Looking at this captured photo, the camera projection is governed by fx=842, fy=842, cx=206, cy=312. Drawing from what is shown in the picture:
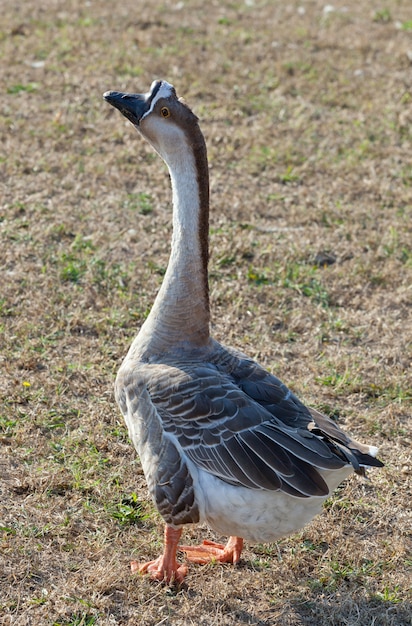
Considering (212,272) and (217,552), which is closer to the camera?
(217,552)

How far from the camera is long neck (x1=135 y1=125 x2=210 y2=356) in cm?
372

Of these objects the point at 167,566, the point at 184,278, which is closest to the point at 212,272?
the point at 184,278

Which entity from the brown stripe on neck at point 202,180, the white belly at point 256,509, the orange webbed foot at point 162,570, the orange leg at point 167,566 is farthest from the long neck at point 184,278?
the orange webbed foot at point 162,570

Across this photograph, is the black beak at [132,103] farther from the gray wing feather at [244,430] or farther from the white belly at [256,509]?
the white belly at [256,509]

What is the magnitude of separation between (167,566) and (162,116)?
1955 millimetres

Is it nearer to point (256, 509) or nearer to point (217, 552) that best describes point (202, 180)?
point (256, 509)

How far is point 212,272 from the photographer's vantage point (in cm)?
598

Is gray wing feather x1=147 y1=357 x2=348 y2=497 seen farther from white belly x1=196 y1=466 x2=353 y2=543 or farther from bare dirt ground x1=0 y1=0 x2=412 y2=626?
bare dirt ground x1=0 y1=0 x2=412 y2=626

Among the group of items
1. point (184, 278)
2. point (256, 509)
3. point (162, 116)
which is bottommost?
point (256, 509)

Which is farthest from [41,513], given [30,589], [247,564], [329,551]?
[329,551]

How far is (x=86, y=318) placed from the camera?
5.39m

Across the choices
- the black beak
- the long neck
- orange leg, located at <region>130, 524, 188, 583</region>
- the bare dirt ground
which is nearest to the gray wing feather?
the long neck

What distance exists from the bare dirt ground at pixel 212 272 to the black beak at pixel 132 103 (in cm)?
170

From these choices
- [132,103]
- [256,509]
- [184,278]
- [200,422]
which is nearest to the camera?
[256,509]
